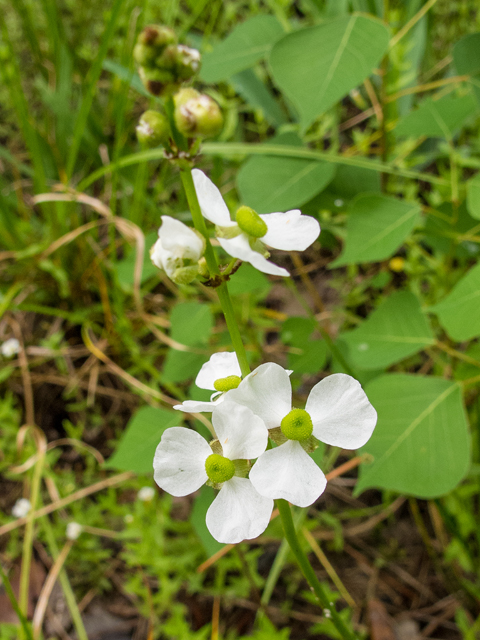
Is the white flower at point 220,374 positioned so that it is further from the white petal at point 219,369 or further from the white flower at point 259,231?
the white flower at point 259,231

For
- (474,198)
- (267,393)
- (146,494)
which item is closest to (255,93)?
(474,198)

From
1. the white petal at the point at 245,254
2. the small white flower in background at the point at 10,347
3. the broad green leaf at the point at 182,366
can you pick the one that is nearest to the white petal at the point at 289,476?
the white petal at the point at 245,254

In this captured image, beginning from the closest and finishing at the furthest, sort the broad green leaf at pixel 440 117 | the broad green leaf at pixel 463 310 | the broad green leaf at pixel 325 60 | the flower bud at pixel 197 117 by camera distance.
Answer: the flower bud at pixel 197 117
the broad green leaf at pixel 463 310
the broad green leaf at pixel 325 60
the broad green leaf at pixel 440 117

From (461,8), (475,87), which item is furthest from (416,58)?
(475,87)

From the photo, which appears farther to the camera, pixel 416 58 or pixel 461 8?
pixel 461 8

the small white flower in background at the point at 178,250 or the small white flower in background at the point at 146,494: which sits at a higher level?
the small white flower in background at the point at 178,250

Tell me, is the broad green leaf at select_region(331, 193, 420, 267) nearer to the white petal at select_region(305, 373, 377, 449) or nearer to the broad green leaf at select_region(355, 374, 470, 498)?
the broad green leaf at select_region(355, 374, 470, 498)

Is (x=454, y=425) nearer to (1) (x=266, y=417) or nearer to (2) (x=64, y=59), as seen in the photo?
(1) (x=266, y=417)
